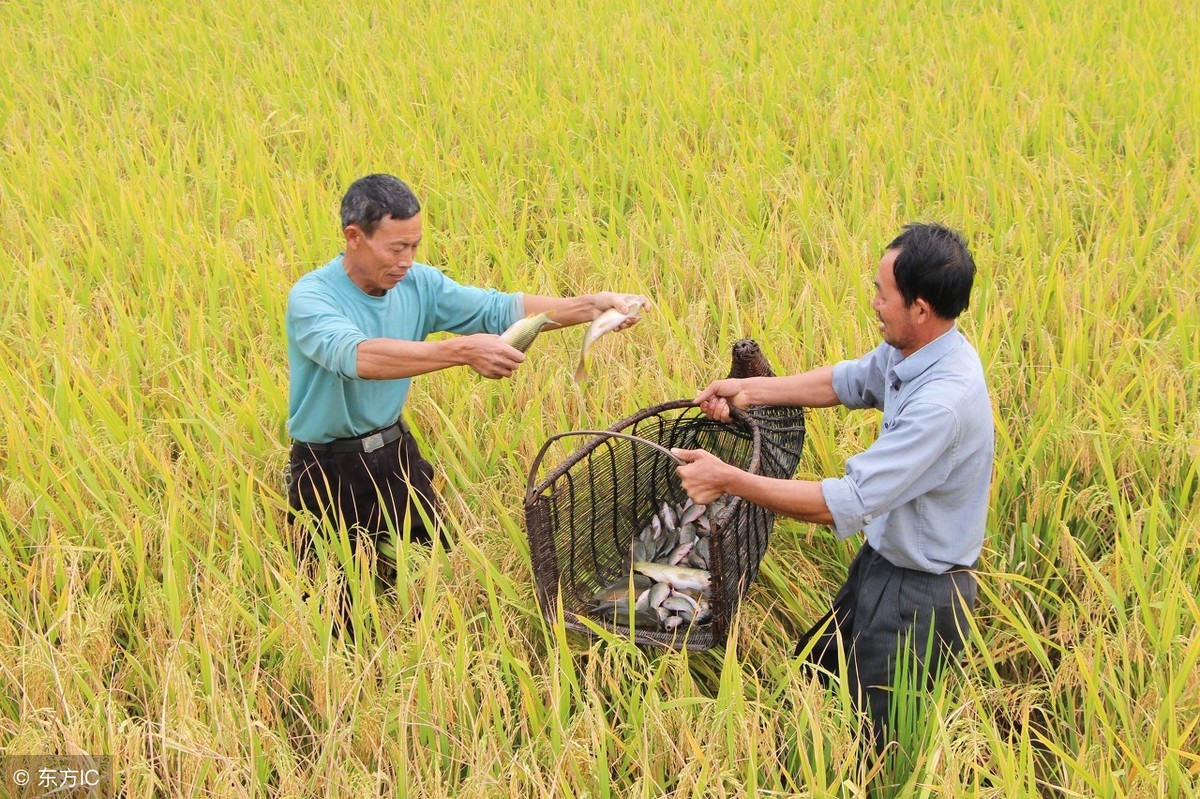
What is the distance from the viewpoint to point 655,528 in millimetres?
2592

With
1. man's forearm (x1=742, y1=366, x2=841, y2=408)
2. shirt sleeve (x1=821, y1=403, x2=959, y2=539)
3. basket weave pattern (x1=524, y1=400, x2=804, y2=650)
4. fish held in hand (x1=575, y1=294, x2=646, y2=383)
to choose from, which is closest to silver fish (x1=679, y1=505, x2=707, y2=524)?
basket weave pattern (x1=524, y1=400, x2=804, y2=650)

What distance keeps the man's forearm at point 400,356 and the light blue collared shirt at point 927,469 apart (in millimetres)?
838

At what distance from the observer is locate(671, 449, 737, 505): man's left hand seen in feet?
6.50

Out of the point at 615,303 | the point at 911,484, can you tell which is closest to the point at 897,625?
the point at 911,484

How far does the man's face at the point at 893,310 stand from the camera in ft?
6.20

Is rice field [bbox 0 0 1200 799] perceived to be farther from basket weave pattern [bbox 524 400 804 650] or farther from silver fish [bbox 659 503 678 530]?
silver fish [bbox 659 503 678 530]

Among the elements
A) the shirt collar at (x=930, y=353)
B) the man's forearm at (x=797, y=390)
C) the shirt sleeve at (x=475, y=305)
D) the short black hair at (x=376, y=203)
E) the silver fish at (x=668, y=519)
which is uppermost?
Result: the short black hair at (x=376, y=203)

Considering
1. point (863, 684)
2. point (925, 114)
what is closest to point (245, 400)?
point (863, 684)

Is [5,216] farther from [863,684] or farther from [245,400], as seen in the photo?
[863,684]

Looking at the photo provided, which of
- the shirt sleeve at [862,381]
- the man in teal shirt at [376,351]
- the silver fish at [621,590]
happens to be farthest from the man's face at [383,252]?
the shirt sleeve at [862,381]

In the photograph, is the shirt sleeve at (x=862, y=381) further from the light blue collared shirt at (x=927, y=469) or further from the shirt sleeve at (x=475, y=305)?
the shirt sleeve at (x=475, y=305)

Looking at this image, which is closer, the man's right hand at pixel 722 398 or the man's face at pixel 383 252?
the man's face at pixel 383 252

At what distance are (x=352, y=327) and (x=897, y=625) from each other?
4.18 feet

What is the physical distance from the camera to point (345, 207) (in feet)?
7.54
